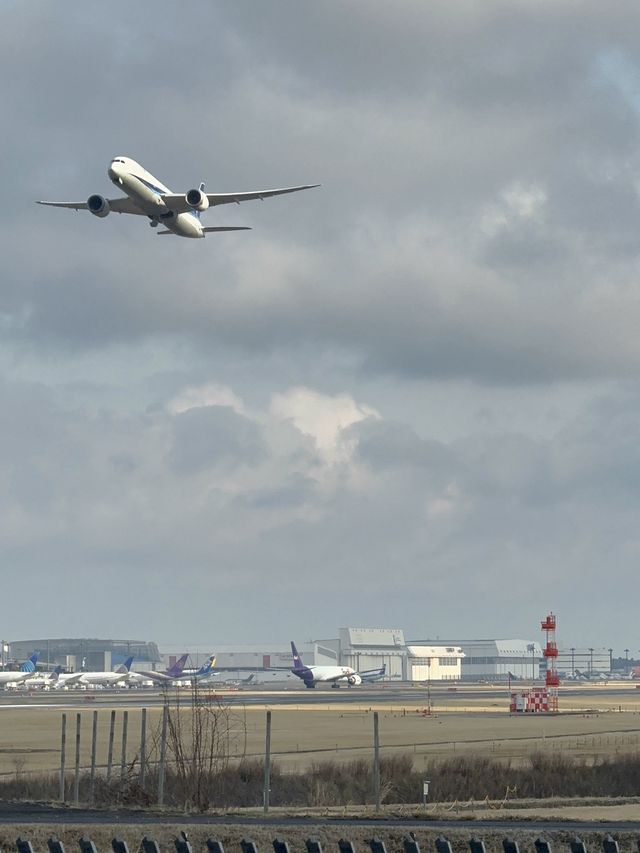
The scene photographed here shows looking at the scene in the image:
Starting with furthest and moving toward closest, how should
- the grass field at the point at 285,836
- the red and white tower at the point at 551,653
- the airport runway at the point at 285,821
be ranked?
1. the red and white tower at the point at 551,653
2. the airport runway at the point at 285,821
3. the grass field at the point at 285,836

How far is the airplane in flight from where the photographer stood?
6531 centimetres

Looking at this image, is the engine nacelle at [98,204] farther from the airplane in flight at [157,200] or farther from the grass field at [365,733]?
the grass field at [365,733]

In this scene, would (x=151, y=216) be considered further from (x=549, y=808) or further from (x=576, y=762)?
(x=549, y=808)

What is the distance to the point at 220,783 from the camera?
1759 inches

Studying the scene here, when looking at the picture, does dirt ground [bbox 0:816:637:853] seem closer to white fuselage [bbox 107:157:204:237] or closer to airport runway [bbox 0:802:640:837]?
airport runway [bbox 0:802:640:837]

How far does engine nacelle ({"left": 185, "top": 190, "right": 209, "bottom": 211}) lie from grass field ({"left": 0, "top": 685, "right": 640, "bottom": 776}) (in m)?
Result: 23.3

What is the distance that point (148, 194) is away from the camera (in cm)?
6606

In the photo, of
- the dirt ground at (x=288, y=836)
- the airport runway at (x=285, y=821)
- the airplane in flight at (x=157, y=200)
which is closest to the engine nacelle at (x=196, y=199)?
the airplane in flight at (x=157, y=200)

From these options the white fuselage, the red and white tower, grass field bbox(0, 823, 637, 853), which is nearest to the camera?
grass field bbox(0, 823, 637, 853)

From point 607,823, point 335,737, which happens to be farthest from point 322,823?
point 335,737

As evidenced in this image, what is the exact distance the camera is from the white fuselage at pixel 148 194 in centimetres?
6500

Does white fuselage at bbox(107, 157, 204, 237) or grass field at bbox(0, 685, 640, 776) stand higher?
white fuselage at bbox(107, 157, 204, 237)

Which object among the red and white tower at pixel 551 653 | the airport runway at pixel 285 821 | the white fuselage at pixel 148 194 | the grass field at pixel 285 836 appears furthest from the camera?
the red and white tower at pixel 551 653

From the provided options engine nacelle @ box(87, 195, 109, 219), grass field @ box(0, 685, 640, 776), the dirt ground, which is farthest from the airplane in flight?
the dirt ground
